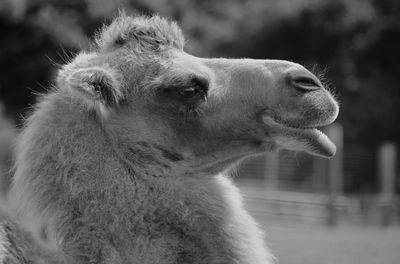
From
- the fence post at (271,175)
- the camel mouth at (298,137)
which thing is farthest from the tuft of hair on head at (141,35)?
the fence post at (271,175)

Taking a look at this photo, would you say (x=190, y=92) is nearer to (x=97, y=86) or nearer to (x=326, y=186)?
(x=97, y=86)

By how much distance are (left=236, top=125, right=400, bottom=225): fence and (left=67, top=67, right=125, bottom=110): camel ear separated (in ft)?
44.1

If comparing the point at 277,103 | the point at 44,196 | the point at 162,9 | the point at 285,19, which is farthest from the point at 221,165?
the point at 285,19

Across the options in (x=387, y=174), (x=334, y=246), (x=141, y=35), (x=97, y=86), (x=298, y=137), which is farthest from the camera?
(x=387, y=174)

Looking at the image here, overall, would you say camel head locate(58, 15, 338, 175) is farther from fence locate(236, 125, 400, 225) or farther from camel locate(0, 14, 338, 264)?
fence locate(236, 125, 400, 225)

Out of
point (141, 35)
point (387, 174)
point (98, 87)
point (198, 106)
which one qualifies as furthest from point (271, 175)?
point (98, 87)

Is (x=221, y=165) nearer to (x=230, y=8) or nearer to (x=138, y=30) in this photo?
(x=138, y=30)

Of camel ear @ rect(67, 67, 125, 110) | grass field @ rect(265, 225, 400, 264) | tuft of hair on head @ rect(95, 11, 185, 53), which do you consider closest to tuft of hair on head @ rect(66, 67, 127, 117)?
camel ear @ rect(67, 67, 125, 110)

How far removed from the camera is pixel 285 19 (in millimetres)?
28250

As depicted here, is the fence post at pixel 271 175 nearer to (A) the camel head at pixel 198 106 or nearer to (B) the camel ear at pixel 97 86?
(A) the camel head at pixel 198 106

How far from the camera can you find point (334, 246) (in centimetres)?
1256

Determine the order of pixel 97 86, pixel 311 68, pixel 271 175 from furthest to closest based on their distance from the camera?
pixel 311 68 → pixel 271 175 → pixel 97 86

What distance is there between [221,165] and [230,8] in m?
19.3

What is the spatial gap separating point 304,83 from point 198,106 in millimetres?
587
